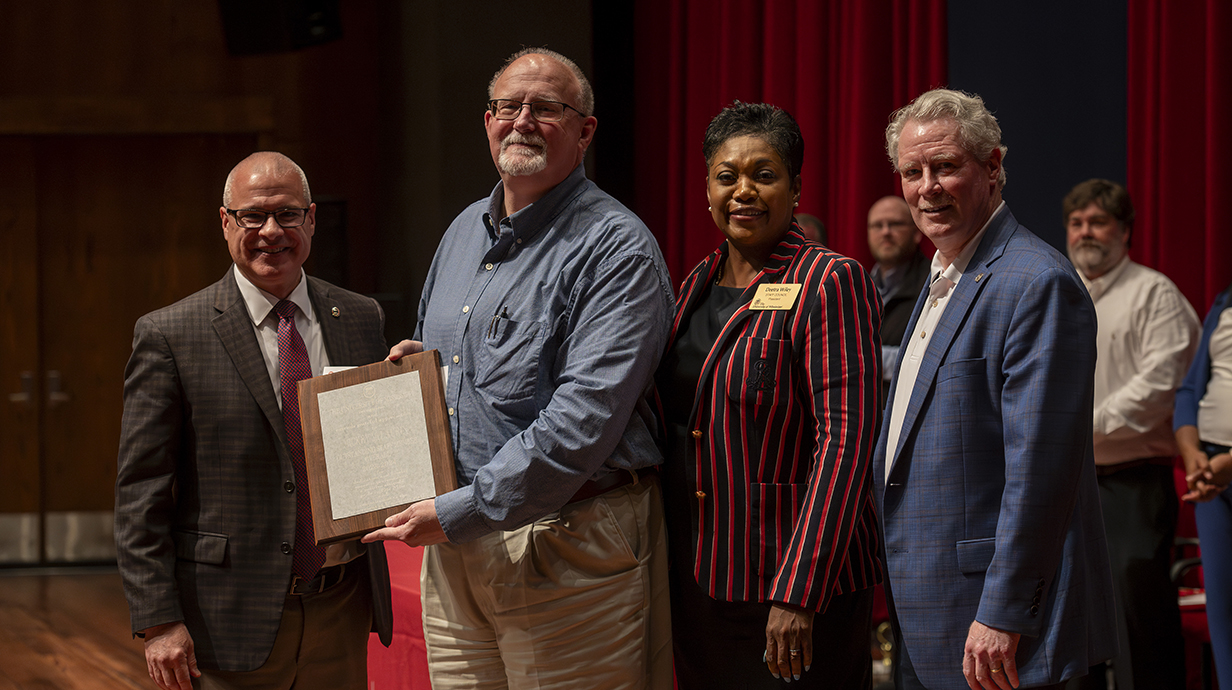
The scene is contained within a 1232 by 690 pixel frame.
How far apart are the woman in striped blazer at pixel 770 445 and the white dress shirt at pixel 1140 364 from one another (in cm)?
174

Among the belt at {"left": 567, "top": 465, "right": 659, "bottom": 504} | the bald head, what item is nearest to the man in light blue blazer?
the belt at {"left": 567, "top": 465, "right": 659, "bottom": 504}

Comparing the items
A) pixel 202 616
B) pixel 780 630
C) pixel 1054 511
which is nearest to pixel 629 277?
pixel 780 630

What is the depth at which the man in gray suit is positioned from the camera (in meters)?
1.83

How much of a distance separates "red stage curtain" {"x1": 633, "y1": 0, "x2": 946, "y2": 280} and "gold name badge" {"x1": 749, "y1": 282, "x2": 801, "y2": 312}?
116 inches

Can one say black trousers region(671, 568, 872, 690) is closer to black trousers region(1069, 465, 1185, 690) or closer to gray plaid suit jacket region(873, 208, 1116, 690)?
gray plaid suit jacket region(873, 208, 1116, 690)

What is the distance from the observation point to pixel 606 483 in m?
1.87

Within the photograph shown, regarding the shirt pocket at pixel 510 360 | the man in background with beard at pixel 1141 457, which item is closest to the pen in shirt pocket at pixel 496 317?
the shirt pocket at pixel 510 360

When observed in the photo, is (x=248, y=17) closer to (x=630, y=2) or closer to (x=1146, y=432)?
(x=630, y=2)

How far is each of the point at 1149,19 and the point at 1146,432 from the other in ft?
5.48

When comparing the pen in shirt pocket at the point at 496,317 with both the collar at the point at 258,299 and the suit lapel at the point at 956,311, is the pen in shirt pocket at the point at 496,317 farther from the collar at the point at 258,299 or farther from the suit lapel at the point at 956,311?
the suit lapel at the point at 956,311

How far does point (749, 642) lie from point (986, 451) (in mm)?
558

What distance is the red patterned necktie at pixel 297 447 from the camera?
1.90 metres

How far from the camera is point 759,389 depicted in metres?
1.83

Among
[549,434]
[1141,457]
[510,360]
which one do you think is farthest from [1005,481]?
[1141,457]
